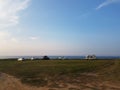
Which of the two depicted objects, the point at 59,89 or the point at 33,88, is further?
the point at 33,88

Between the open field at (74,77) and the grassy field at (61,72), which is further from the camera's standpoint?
the grassy field at (61,72)

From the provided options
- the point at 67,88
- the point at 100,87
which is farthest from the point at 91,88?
the point at 67,88

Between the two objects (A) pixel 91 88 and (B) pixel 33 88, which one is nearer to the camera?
(A) pixel 91 88

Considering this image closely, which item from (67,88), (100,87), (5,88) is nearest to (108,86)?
(100,87)

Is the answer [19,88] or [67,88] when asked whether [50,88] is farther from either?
[19,88]

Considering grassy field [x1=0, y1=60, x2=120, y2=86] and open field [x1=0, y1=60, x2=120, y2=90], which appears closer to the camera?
open field [x1=0, y1=60, x2=120, y2=90]

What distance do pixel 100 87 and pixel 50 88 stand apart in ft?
15.0

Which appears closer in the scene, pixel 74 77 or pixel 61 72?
pixel 74 77

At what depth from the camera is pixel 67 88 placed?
65.2 ft

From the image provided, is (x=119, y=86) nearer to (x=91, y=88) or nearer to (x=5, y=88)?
(x=91, y=88)

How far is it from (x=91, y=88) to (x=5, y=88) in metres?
8.40

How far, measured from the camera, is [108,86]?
19.9 meters

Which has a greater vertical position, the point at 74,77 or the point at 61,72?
the point at 61,72

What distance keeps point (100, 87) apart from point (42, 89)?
526 centimetres
